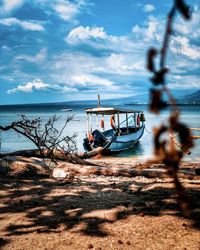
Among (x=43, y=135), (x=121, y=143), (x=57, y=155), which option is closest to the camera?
(x=43, y=135)

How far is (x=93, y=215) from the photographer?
24.2ft

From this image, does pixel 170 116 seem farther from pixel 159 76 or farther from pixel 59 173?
pixel 59 173

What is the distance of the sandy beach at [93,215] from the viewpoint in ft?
19.9

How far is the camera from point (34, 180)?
11211 millimetres

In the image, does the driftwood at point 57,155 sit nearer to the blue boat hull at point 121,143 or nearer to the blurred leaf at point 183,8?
the blurred leaf at point 183,8

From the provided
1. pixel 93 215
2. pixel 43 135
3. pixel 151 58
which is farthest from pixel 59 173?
pixel 151 58

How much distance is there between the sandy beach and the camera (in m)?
6.06

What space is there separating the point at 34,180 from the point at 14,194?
5.96 ft

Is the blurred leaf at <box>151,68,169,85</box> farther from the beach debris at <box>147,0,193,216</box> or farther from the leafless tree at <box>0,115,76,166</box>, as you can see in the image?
the leafless tree at <box>0,115,76,166</box>

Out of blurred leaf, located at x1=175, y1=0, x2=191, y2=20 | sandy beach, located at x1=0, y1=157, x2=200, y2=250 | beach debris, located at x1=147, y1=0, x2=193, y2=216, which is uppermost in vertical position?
blurred leaf, located at x1=175, y1=0, x2=191, y2=20

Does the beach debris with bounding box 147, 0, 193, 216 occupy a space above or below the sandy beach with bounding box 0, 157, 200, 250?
above

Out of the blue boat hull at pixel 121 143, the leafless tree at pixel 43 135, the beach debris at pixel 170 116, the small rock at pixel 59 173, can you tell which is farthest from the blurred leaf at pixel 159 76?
the blue boat hull at pixel 121 143

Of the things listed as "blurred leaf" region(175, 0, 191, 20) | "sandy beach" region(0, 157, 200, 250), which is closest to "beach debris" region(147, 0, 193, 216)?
"blurred leaf" region(175, 0, 191, 20)

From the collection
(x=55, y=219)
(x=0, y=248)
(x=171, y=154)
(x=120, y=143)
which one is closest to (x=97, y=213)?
(x=55, y=219)
